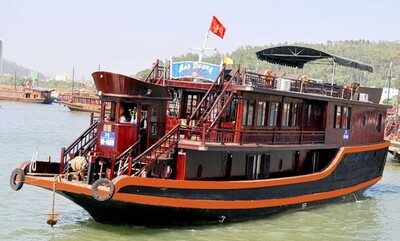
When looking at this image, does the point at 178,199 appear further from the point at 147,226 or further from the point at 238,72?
the point at 238,72

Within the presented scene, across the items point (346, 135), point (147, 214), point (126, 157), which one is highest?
point (346, 135)

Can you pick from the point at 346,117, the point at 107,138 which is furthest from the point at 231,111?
the point at 346,117

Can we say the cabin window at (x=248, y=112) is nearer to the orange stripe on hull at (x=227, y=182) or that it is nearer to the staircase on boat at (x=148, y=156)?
the orange stripe on hull at (x=227, y=182)

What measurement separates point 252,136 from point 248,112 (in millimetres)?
534

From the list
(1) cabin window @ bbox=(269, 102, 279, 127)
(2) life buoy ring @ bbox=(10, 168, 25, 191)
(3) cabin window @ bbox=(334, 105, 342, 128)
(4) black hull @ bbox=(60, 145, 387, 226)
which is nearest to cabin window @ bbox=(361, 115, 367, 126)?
(3) cabin window @ bbox=(334, 105, 342, 128)

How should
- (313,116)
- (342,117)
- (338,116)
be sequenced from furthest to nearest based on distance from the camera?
(342,117)
(338,116)
(313,116)

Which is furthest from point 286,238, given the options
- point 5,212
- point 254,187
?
point 5,212

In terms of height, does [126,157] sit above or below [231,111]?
below

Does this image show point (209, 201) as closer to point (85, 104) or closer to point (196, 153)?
point (196, 153)

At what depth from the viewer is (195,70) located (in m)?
14.3

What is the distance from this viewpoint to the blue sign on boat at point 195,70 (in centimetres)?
1411

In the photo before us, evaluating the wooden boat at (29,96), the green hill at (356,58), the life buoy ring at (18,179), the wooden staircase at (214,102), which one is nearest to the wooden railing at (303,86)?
the wooden staircase at (214,102)

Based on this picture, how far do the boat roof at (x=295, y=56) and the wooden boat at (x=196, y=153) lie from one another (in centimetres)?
244

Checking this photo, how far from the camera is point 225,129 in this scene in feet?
44.5
